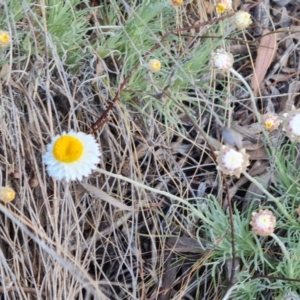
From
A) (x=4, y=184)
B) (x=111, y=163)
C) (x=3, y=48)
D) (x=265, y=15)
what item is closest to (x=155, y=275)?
(x=111, y=163)

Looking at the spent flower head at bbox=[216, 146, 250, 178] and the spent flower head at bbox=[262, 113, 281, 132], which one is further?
the spent flower head at bbox=[262, 113, 281, 132]

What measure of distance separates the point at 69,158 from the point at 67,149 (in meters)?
0.02

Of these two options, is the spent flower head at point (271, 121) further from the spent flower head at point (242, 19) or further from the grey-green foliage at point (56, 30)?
the grey-green foliage at point (56, 30)

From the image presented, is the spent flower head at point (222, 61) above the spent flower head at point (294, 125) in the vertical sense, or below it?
above

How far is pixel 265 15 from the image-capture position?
51.0 inches

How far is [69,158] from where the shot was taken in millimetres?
876

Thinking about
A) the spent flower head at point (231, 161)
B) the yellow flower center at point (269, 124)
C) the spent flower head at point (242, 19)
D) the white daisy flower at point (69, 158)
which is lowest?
the spent flower head at point (231, 161)

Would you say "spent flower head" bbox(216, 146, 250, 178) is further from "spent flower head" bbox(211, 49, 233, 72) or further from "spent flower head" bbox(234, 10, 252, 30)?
"spent flower head" bbox(234, 10, 252, 30)

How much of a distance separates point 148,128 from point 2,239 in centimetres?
36

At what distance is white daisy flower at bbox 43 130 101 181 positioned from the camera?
88cm

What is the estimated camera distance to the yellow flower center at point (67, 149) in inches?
34.5

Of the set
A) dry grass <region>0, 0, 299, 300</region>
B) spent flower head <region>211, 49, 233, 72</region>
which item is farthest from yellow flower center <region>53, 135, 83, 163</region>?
spent flower head <region>211, 49, 233, 72</region>

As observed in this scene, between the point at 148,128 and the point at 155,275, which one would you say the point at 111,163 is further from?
the point at 155,275

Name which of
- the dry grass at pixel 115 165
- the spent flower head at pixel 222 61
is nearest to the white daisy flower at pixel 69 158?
the dry grass at pixel 115 165
